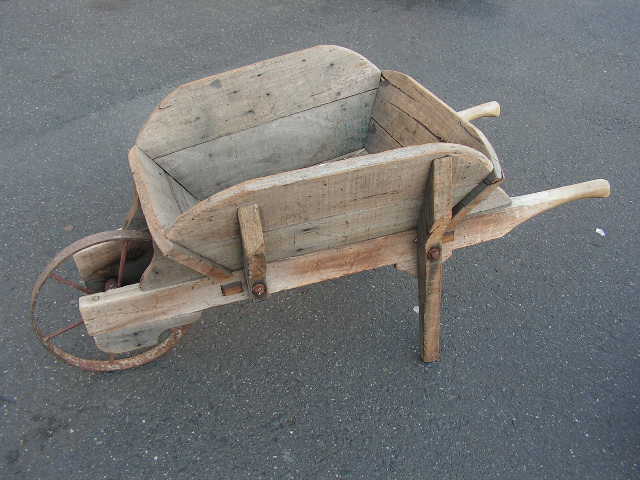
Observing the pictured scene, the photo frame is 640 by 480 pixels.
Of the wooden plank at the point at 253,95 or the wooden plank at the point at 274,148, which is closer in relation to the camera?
the wooden plank at the point at 253,95

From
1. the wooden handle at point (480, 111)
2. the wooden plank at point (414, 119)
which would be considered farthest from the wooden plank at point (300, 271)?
the wooden handle at point (480, 111)

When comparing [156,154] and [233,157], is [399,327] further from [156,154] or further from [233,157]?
[156,154]

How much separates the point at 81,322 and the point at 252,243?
1.17 metres

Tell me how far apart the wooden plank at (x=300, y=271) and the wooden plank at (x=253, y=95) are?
648 mm

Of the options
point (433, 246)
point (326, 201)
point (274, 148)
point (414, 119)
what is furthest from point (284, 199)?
point (414, 119)

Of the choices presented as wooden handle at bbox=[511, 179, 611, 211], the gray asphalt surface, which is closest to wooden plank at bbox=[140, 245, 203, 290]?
the gray asphalt surface

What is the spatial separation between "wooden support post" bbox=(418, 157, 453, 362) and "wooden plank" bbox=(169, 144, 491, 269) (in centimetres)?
4

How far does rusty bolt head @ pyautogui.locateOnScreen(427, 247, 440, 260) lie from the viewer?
2.31m

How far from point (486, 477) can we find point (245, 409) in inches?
42.8

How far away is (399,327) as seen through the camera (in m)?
2.85

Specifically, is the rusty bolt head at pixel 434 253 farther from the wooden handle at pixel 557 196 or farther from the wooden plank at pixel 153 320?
the wooden plank at pixel 153 320

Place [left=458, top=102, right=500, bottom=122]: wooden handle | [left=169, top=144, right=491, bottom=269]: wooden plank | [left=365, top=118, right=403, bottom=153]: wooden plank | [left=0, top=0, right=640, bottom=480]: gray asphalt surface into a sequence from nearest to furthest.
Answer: [left=169, top=144, right=491, bottom=269]: wooden plank
[left=0, top=0, right=640, bottom=480]: gray asphalt surface
[left=365, top=118, right=403, bottom=153]: wooden plank
[left=458, top=102, right=500, bottom=122]: wooden handle

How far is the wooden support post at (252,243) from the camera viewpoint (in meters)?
1.90

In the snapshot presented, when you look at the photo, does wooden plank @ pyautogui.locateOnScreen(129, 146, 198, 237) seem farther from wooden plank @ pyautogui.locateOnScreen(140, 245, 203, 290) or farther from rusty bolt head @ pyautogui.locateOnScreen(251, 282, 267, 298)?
rusty bolt head @ pyautogui.locateOnScreen(251, 282, 267, 298)
